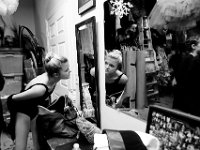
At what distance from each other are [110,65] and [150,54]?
44 centimetres

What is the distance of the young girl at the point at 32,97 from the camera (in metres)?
1.68

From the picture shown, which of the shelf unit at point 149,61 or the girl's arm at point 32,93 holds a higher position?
the shelf unit at point 149,61

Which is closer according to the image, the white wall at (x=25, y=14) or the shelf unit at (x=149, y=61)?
the shelf unit at (x=149, y=61)

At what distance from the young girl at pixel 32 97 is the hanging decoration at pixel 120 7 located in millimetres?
726

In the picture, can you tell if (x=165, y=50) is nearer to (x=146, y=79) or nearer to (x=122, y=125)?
(x=146, y=79)

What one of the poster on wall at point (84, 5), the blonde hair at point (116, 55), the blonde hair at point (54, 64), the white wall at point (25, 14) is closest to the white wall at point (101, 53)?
the poster on wall at point (84, 5)

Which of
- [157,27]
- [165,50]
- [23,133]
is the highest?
[157,27]

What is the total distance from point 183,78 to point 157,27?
10.8 inches

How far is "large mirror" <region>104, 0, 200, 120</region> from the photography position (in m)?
0.78

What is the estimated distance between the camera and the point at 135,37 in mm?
1089

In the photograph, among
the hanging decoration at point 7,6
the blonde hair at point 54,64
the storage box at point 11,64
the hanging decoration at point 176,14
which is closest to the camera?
the hanging decoration at point 176,14

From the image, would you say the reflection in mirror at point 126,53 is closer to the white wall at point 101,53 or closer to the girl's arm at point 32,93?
the white wall at point 101,53

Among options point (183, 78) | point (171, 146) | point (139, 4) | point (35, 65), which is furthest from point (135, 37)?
point (35, 65)

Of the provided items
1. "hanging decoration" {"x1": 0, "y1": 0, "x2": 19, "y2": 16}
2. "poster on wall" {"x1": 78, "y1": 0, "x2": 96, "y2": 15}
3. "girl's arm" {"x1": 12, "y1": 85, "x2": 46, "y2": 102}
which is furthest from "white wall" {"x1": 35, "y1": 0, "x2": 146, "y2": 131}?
"hanging decoration" {"x1": 0, "y1": 0, "x2": 19, "y2": 16}
